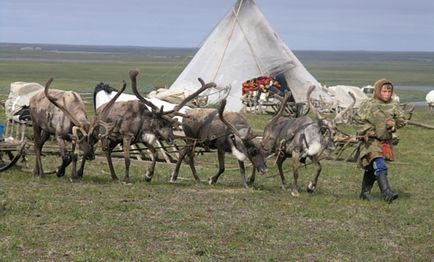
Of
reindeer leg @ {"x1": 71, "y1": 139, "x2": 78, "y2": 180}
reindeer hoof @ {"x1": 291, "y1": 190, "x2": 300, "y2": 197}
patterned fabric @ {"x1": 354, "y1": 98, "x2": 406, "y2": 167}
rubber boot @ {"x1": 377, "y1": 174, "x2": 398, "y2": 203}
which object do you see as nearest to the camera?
rubber boot @ {"x1": 377, "y1": 174, "x2": 398, "y2": 203}

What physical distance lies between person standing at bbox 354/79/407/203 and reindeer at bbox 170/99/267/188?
1.84 metres

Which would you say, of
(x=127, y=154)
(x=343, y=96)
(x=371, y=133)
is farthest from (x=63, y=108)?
(x=343, y=96)

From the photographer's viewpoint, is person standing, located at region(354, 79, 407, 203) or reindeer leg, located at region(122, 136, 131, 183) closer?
person standing, located at region(354, 79, 407, 203)

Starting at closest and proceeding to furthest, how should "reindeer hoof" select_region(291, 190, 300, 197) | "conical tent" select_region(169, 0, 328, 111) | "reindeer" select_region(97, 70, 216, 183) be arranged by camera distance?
1. "reindeer hoof" select_region(291, 190, 300, 197)
2. "reindeer" select_region(97, 70, 216, 183)
3. "conical tent" select_region(169, 0, 328, 111)

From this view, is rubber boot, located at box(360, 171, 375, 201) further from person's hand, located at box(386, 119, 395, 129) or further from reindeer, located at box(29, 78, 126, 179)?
reindeer, located at box(29, 78, 126, 179)

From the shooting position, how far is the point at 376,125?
13.5 meters

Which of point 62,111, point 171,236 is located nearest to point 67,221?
point 171,236

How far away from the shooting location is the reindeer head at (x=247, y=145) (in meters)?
14.6

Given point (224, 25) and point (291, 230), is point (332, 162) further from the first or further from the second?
point (224, 25)

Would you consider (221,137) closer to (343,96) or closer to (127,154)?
(127,154)

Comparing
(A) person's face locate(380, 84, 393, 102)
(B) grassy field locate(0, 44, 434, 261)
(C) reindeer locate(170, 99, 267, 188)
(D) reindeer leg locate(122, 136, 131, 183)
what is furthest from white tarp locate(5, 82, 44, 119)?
(A) person's face locate(380, 84, 393, 102)

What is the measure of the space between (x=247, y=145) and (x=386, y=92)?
8.33 feet

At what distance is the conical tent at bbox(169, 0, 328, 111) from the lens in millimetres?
33219

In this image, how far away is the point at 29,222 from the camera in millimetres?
11031
